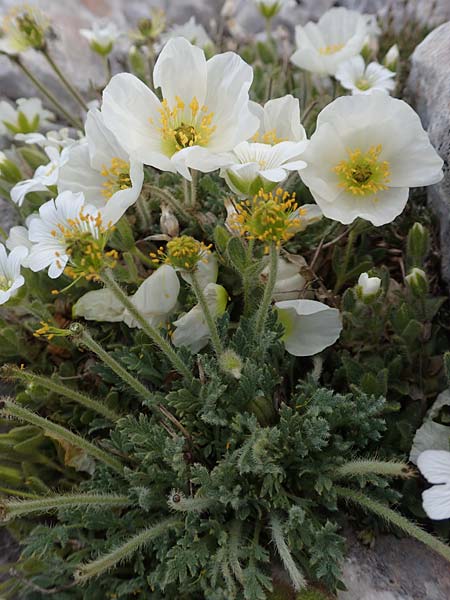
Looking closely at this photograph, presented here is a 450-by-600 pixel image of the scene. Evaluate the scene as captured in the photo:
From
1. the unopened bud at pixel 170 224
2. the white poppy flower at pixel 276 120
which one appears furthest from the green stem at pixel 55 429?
the white poppy flower at pixel 276 120

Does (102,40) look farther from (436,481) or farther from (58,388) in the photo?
(436,481)

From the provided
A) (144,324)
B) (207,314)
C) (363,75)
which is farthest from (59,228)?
(363,75)

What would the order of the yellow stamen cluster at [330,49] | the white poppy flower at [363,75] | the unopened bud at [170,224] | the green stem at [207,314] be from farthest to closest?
the yellow stamen cluster at [330,49] → the white poppy flower at [363,75] → the unopened bud at [170,224] → the green stem at [207,314]

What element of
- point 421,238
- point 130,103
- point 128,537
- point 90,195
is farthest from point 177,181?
point 128,537

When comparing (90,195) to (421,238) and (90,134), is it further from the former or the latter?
(421,238)

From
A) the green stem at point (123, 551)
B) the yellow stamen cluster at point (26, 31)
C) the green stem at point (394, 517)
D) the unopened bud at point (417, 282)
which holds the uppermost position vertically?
the yellow stamen cluster at point (26, 31)

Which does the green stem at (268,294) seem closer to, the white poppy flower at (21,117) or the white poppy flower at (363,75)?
the white poppy flower at (363,75)

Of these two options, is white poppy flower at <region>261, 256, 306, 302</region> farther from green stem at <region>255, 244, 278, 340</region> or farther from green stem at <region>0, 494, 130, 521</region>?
green stem at <region>0, 494, 130, 521</region>

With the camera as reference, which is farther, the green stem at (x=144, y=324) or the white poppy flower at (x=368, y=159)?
the white poppy flower at (x=368, y=159)
